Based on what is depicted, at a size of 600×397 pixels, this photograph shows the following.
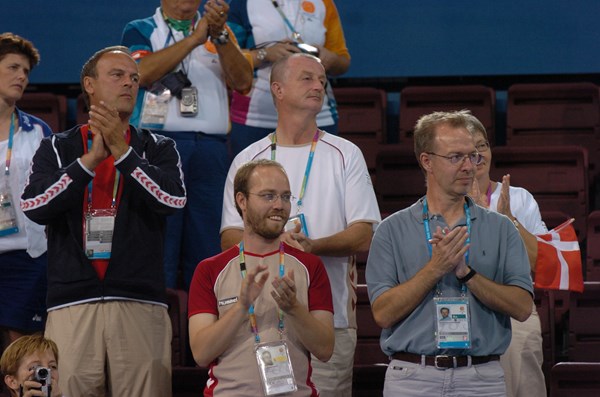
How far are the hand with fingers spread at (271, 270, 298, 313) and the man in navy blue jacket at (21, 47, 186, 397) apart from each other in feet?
2.24

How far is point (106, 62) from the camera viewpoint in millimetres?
4055

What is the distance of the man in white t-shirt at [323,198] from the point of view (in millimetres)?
3916

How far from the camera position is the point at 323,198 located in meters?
4.07

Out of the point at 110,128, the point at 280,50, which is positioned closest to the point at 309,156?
the point at 110,128

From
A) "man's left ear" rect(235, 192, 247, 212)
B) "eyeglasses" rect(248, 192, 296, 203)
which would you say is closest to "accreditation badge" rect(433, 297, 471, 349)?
"eyeglasses" rect(248, 192, 296, 203)

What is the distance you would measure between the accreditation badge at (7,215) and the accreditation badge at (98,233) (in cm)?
65

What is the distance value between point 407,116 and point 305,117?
2.49 m

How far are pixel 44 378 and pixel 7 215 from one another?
3.69 feet

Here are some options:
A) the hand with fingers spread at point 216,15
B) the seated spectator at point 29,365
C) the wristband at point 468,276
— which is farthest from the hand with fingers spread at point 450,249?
the hand with fingers spread at point 216,15

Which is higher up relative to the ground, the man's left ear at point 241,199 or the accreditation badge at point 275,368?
the man's left ear at point 241,199

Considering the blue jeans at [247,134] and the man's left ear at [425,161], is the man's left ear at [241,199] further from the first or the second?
the blue jeans at [247,134]

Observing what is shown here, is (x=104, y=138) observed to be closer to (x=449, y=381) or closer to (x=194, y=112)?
(x=194, y=112)

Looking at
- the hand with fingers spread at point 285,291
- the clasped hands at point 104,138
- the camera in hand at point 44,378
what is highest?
the clasped hands at point 104,138

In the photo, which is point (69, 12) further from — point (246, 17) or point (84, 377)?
point (84, 377)
